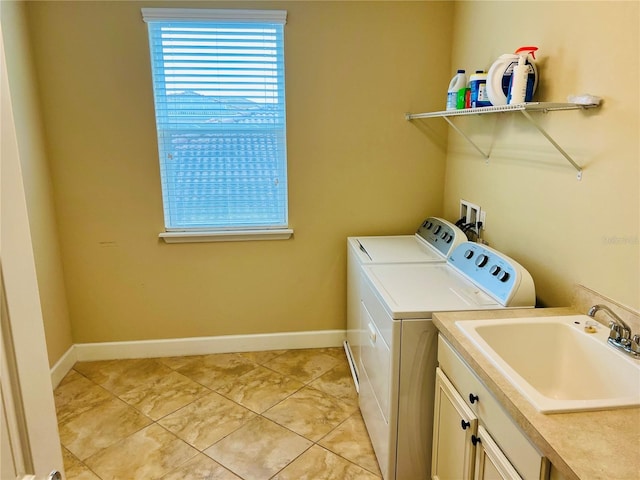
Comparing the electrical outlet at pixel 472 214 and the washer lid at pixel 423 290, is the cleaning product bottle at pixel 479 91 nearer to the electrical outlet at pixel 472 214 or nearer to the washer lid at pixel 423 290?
the electrical outlet at pixel 472 214

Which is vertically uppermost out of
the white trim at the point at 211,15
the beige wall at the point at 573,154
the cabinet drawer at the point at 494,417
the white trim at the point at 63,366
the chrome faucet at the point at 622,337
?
the white trim at the point at 211,15

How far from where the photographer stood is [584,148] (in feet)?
5.36

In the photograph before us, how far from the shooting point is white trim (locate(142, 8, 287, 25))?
8.72 feet

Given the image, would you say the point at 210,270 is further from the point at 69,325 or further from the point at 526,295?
the point at 526,295

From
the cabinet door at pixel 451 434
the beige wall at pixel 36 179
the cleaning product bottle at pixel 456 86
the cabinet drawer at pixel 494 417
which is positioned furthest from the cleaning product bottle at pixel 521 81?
the beige wall at pixel 36 179

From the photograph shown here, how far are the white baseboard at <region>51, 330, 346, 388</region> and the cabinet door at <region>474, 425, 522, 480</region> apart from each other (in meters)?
1.90

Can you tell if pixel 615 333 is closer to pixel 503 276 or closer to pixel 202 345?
pixel 503 276

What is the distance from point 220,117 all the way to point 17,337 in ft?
7.57

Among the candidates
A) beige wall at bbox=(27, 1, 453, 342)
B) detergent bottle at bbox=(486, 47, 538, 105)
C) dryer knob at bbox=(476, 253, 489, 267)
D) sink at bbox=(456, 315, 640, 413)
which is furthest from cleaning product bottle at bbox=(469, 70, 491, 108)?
sink at bbox=(456, 315, 640, 413)

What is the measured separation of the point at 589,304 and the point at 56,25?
3.09m

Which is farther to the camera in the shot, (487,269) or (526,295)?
(487,269)

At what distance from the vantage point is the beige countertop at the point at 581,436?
0.93m

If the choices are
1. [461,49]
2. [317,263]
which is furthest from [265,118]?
[461,49]

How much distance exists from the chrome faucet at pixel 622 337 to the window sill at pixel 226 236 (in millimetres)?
2006
